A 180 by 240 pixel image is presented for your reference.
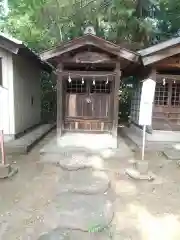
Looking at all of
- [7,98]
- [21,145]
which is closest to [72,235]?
[21,145]

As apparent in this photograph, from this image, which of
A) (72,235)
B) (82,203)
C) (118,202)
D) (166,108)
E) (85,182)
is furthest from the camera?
(166,108)

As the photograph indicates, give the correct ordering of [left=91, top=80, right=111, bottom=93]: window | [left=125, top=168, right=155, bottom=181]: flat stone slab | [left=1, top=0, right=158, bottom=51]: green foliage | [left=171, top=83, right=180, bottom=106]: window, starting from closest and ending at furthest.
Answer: [left=125, top=168, right=155, bottom=181]: flat stone slab, [left=91, top=80, right=111, bottom=93]: window, [left=171, top=83, right=180, bottom=106]: window, [left=1, top=0, right=158, bottom=51]: green foliage

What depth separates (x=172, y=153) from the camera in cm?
917

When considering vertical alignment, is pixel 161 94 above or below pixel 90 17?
below

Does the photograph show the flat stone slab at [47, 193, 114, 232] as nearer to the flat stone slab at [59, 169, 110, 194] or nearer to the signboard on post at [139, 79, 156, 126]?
the flat stone slab at [59, 169, 110, 194]

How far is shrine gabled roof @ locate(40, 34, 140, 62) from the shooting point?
9.05 metres

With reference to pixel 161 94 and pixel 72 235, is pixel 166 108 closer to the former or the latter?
pixel 161 94

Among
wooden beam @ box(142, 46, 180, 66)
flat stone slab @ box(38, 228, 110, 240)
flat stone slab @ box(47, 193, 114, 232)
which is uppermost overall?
wooden beam @ box(142, 46, 180, 66)

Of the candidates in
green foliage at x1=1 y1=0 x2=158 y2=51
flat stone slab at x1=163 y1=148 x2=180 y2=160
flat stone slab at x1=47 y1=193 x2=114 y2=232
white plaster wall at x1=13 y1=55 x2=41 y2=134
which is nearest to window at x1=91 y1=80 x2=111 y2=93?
white plaster wall at x1=13 y1=55 x2=41 y2=134

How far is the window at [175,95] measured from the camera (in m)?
10.8

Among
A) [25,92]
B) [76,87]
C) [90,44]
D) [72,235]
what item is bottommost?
[72,235]

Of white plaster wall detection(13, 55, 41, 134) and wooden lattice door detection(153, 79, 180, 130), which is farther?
wooden lattice door detection(153, 79, 180, 130)

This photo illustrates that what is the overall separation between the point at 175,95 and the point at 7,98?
23.8 ft

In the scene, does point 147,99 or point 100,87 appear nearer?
point 147,99
